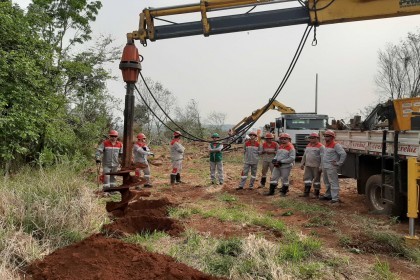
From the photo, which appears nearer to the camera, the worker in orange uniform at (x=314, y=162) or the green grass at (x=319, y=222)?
the green grass at (x=319, y=222)

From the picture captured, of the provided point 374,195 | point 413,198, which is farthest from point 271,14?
point 374,195

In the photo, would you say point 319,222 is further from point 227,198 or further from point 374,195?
point 227,198

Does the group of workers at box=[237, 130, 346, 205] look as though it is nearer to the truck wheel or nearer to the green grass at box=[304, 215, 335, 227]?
the truck wheel

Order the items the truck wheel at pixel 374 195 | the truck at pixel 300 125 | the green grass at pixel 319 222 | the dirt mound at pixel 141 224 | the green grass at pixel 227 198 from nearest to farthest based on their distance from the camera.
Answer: the dirt mound at pixel 141 224 → the green grass at pixel 319 222 → the truck wheel at pixel 374 195 → the green grass at pixel 227 198 → the truck at pixel 300 125

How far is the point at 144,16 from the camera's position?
6.84 metres

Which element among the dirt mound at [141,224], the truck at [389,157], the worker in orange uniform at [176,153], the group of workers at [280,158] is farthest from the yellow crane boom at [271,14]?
the worker in orange uniform at [176,153]

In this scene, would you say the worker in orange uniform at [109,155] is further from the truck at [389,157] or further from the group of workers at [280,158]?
the truck at [389,157]

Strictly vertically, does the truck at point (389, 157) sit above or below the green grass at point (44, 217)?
above

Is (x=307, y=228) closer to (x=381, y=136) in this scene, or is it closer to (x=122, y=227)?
(x=381, y=136)

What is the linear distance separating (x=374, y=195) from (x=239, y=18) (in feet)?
16.3

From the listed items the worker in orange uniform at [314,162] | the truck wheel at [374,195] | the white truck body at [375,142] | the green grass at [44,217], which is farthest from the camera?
the worker in orange uniform at [314,162]

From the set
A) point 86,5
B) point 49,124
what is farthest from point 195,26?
point 86,5

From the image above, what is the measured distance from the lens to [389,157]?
7379 mm

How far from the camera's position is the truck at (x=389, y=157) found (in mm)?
6625
